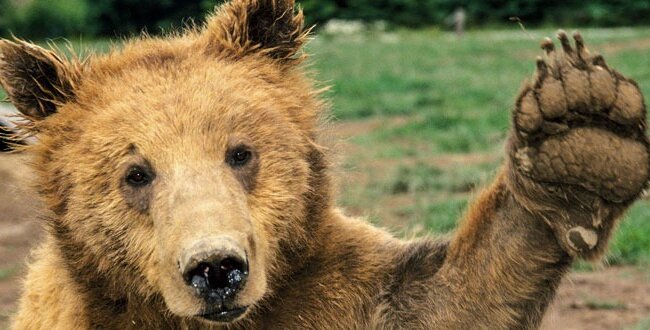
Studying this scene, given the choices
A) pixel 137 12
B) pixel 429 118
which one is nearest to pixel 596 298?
pixel 429 118

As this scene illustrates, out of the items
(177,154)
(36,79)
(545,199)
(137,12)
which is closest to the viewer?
(545,199)

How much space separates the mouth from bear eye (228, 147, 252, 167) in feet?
2.09

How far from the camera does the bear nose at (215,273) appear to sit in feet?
11.5

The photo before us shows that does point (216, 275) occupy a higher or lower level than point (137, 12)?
higher

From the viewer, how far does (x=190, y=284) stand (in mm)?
3617

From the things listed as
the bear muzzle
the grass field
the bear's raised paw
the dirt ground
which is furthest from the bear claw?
the dirt ground

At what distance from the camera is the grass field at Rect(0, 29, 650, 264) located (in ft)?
26.7

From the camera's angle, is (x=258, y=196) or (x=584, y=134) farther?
(x=258, y=196)

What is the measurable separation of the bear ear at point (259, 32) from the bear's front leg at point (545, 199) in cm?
108

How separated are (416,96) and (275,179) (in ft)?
36.5

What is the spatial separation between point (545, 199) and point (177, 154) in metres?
1.30

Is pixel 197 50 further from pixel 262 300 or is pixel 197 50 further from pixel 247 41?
pixel 262 300

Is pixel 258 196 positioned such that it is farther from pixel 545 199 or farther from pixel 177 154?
pixel 545 199

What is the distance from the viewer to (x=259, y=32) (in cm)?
461
